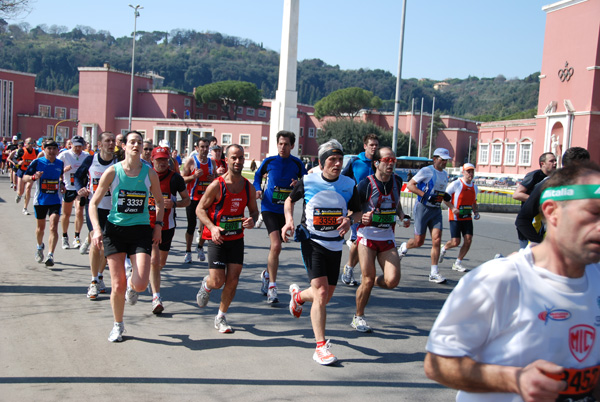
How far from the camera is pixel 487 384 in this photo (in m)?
1.91

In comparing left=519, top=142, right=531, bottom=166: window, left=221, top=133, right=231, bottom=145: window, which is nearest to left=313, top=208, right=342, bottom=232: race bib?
left=519, top=142, right=531, bottom=166: window

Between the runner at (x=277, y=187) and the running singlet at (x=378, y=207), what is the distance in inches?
57.8

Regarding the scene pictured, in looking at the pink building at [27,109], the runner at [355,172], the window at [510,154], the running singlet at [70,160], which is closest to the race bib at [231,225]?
the runner at [355,172]

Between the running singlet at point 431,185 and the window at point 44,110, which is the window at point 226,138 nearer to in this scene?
the window at point 44,110

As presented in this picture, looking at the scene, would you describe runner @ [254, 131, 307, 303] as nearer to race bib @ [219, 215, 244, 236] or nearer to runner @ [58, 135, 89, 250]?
race bib @ [219, 215, 244, 236]

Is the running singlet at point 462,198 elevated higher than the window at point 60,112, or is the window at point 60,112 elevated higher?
the window at point 60,112

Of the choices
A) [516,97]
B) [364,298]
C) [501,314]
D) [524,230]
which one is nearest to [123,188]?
[364,298]

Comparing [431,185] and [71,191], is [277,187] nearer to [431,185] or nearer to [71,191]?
[431,185]

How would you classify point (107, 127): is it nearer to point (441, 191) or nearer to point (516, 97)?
point (441, 191)

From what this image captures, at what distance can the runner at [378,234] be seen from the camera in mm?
6285

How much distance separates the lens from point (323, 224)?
225 inches

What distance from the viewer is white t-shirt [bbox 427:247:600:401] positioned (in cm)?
194

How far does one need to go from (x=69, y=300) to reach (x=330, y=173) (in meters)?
3.87

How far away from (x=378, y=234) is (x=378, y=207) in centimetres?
43
